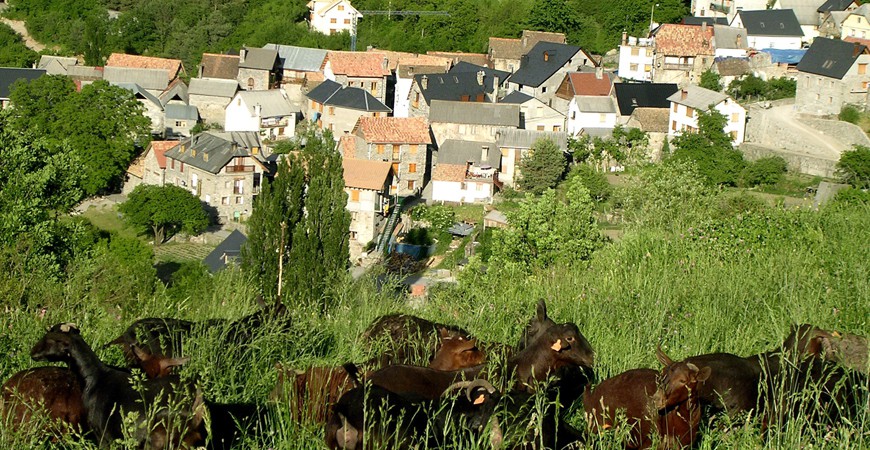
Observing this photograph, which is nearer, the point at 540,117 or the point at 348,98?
the point at 540,117

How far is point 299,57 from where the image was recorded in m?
48.6

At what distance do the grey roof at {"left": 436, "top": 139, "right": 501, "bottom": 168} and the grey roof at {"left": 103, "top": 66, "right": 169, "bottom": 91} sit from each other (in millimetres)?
14664

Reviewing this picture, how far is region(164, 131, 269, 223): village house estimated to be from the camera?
116 feet

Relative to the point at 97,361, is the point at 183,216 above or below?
below

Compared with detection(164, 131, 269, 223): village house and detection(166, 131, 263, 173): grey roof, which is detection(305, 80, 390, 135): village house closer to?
detection(166, 131, 263, 173): grey roof

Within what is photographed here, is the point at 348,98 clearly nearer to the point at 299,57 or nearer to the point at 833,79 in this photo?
the point at 299,57

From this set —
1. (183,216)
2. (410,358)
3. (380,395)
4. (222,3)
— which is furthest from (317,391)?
(222,3)

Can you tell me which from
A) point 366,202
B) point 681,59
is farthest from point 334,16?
point 366,202

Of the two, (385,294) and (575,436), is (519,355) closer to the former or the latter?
(575,436)

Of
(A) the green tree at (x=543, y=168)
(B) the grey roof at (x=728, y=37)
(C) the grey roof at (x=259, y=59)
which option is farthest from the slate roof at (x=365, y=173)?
(B) the grey roof at (x=728, y=37)

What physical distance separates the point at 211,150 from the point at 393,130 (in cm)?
667

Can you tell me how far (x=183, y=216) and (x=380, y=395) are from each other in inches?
1219

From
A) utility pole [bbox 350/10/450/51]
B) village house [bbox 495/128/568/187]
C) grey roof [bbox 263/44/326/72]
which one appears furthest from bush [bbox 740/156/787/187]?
utility pole [bbox 350/10/450/51]

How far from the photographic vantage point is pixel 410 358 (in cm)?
473
